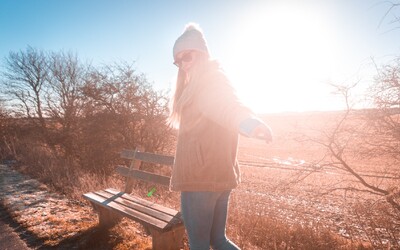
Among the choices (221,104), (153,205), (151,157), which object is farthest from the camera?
(151,157)

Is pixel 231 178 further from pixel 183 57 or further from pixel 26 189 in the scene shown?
pixel 26 189

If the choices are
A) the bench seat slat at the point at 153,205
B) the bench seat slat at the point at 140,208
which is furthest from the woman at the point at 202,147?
the bench seat slat at the point at 153,205

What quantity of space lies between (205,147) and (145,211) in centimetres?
197

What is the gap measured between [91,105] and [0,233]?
6.85 m

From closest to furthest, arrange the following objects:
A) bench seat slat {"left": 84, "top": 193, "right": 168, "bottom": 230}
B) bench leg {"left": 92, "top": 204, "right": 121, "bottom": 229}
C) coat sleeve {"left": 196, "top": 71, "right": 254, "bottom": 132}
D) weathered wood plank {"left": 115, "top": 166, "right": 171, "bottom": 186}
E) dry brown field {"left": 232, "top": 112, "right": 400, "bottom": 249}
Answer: coat sleeve {"left": 196, "top": 71, "right": 254, "bottom": 132} → bench seat slat {"left": 84, "top": 193, "right": 168, "bottom": 230} → weathered wood plank {"left": 115, "top": 166, "right": 171, "bottom": 186} → bench leg {"left": 92, "top": 204, "right": 121, "bottom": 229} → dry brown field {"left": 232, "top": 112, "right": 400, "bottom": 249}

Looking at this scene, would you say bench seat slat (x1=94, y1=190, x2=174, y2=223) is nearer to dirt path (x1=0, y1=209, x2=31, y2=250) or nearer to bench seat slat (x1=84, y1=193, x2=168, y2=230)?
bench seat slat (x1=84, y1=193, x2=168, y2=230)

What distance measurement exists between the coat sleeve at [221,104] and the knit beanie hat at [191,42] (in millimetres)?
247

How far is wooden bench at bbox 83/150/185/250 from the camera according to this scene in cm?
284

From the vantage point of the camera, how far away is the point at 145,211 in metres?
3.17

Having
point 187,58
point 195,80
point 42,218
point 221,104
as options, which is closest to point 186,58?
point 187,58

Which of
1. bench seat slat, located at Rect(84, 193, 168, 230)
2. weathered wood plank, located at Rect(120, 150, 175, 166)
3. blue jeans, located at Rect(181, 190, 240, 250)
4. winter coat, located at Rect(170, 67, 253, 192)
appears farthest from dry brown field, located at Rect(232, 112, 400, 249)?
winter coat, located at Rect(170, 67, 253, 192)

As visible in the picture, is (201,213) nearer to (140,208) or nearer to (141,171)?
(140,208)

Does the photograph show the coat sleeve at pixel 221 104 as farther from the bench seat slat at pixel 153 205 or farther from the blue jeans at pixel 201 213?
the bench seat slat at pixel 153 205

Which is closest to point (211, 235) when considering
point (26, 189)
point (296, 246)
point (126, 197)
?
point (126, 197)
